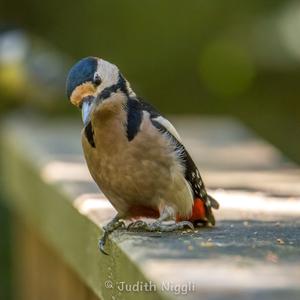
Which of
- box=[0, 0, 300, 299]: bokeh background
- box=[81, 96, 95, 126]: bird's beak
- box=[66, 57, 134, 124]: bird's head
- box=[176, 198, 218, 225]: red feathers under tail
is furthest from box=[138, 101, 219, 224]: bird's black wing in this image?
box=[0, 0, 300, 299]: bokeh background

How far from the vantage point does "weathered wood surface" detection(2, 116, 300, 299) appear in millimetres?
2508

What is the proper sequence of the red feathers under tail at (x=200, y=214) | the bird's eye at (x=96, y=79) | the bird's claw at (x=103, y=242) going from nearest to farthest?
the bird's claw at (x=103, y=242), the bird's eye at (x=96, y=79), the red feathers under tail at (x=200, y=214)

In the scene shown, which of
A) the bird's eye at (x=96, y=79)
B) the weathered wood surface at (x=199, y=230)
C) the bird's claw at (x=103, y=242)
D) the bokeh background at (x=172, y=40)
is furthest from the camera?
the bokeh background at (x=172, y=40)

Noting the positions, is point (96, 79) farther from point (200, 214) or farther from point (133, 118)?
point (200, 214)

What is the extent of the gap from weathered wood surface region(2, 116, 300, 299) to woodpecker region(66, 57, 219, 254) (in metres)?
0.12

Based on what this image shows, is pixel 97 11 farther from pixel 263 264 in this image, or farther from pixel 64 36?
pixel 263 264

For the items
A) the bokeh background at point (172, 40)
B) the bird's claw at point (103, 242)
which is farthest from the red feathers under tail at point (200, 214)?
the bokeh background at point (172, 40)

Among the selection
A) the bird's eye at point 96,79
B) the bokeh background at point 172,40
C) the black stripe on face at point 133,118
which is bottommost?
the bokeh background at point 172,40

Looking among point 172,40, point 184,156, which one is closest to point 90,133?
point 184,156

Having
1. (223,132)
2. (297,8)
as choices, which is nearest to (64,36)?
(297,8)

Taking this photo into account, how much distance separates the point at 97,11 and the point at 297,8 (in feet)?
9.44

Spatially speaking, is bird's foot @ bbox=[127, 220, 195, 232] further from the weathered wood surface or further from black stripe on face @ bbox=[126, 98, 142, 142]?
black stripe on face @ bbox=[126, 98, 142, 142]

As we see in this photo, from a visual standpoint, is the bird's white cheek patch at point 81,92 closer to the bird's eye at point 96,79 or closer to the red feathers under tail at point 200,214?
the bird's eye at point 96,79

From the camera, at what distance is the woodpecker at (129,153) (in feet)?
11.3
